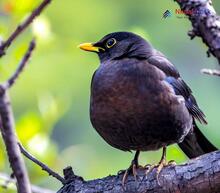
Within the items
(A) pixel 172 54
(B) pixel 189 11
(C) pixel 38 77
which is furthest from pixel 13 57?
(A) pixel 172 54

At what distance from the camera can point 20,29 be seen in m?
2.01

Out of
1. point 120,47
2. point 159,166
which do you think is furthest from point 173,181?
point 120,47

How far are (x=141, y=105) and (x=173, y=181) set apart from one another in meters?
0.74

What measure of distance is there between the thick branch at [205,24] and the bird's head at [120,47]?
2065 millimetres

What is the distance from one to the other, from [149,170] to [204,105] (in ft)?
16.8

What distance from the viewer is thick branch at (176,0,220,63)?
7.56 ft

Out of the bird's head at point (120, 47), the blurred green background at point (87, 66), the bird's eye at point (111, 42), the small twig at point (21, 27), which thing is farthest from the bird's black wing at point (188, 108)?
the small twig at point (21, 27)

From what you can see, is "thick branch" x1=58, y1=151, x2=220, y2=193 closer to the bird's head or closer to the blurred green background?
the bird's head

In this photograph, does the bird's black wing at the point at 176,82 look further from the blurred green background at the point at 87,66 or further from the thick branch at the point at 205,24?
the thick branch at the point at 205,24

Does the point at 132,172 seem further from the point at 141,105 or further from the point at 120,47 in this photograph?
the point at 120,47

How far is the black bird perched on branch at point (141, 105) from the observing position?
405cm

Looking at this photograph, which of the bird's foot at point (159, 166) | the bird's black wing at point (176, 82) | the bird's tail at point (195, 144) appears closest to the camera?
the bird's foot at point (159, 166)

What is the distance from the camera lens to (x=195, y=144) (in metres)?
4.58

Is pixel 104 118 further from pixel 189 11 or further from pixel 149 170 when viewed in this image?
pixel 189 11
